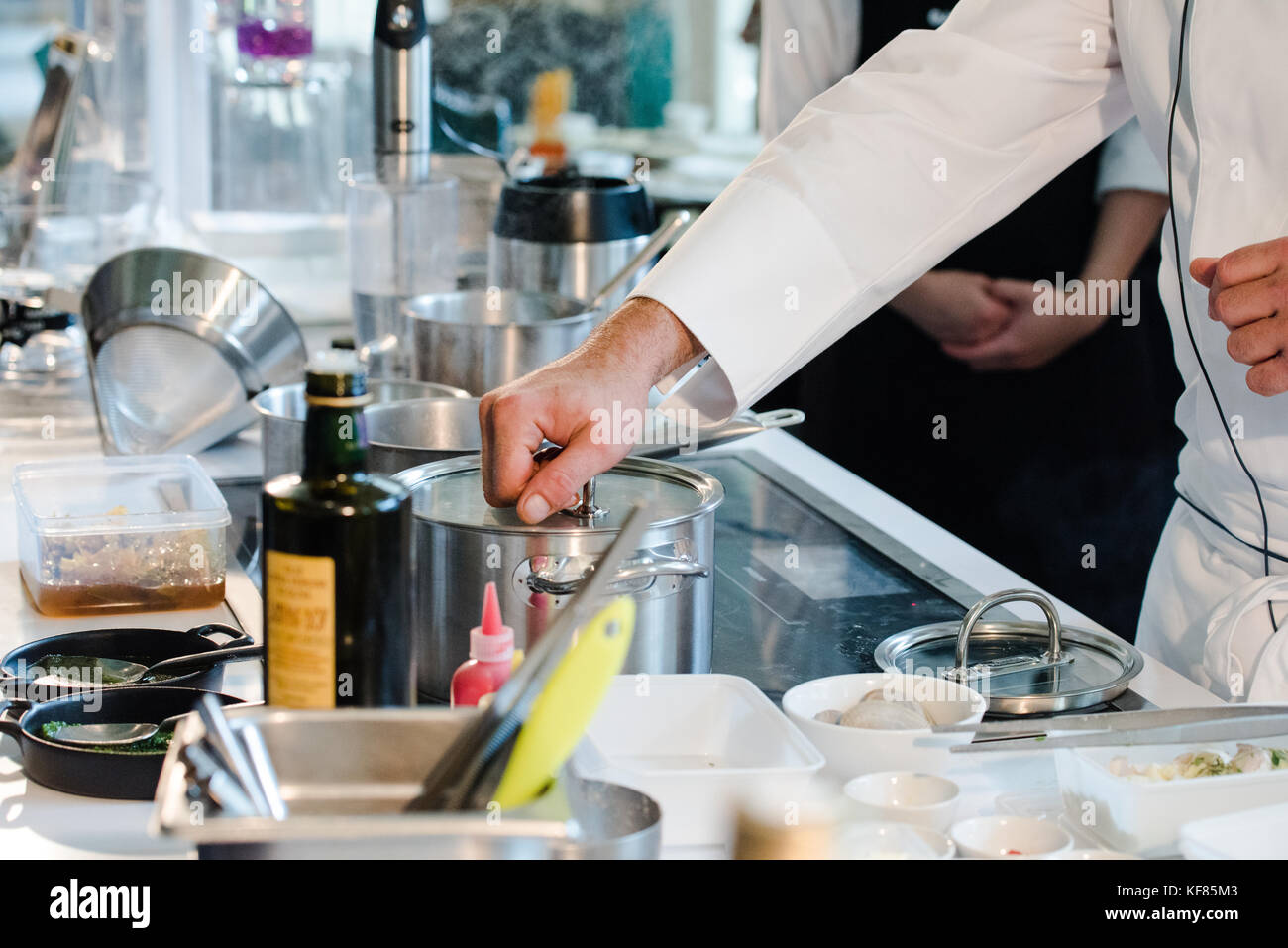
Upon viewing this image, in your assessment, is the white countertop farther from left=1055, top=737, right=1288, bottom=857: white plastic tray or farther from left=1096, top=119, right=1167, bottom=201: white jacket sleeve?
left=1096, top=119, right=1167, bottom=201: white jacket sleeve

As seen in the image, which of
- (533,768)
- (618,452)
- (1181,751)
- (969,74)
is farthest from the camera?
(969,74)

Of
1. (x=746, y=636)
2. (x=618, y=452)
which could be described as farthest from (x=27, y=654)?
(x=746, y=636)

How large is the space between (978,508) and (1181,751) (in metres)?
1.87

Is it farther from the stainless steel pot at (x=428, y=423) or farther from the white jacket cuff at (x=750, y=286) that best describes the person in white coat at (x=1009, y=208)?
the stainless steel pot at (x=428, y=423)

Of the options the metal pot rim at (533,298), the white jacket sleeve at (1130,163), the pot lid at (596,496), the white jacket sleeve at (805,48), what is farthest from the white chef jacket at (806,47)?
the pot lid at (596,496)

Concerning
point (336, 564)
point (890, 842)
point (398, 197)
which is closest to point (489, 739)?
point (336, 564)

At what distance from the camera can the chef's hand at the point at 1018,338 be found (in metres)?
2.20

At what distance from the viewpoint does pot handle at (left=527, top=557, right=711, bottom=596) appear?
2.98 feet

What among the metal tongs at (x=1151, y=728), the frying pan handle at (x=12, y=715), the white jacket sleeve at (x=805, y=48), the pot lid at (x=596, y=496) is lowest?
the frying pan handle at (x=12, y=715)

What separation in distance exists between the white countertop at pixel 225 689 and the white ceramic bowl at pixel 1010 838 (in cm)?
8

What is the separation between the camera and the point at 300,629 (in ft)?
2.35

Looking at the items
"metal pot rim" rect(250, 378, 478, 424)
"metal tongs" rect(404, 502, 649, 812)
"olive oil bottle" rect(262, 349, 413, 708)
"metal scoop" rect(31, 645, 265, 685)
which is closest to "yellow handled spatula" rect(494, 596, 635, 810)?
"metal tongs" rect(404, 502, 649, 812)
